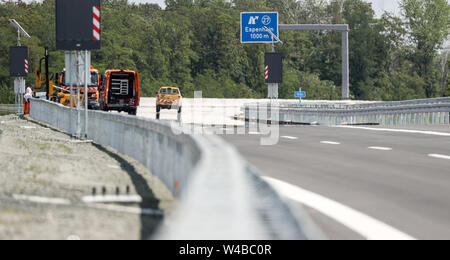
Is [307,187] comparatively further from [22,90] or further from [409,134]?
[22,90]

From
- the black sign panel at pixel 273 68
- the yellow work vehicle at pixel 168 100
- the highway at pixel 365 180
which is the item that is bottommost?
the highway at pixel 365 180

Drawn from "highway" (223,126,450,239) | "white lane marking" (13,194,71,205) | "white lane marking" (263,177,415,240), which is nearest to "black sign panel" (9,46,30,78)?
"highway" (223,126,450,239)

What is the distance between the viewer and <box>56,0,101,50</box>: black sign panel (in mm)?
24641

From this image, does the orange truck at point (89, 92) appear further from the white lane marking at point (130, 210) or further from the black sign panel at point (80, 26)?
the white lane marking at point (130, 210)

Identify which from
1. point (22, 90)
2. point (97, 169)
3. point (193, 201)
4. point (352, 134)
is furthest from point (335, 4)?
point (193, 201)

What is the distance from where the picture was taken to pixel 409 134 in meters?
25.5

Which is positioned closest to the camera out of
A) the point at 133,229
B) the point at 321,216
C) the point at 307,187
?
the point at 133,229

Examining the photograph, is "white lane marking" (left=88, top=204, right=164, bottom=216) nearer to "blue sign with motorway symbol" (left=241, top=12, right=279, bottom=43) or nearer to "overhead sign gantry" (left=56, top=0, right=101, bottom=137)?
"overhead sign gantry" (left=56, top=0, right=101, bottom=137)

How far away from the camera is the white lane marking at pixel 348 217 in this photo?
808 centimetres

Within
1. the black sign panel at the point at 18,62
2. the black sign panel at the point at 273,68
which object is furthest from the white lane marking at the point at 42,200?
the black sign panel at the point at 18,62

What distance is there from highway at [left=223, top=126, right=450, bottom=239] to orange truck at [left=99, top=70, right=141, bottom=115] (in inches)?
762

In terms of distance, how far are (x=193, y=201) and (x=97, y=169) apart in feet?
32.2

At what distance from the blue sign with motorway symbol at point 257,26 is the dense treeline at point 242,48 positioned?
47373 millimetres

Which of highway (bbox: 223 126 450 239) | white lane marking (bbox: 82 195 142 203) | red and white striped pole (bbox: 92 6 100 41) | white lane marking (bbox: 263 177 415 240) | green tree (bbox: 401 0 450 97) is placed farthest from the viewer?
green tree (bbox: 401 0 450 97)
